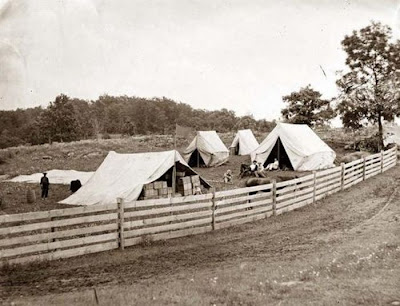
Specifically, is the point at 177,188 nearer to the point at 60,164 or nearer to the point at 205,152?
the point at 205,152

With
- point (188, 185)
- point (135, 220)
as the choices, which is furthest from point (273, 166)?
point (135, 220)

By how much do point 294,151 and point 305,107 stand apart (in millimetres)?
20041

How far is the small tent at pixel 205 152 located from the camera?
2989 cm

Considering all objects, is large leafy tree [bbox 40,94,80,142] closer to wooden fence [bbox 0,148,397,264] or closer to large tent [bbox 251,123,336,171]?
large tent [bbox 251,123,336,171]

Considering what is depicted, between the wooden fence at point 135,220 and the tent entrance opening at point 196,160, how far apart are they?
1414cm

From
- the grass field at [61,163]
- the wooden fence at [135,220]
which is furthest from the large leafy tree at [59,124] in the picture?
the wooden fence at [135,220]

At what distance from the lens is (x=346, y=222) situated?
11422mm

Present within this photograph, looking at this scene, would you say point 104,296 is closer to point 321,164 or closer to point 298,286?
point 298,286

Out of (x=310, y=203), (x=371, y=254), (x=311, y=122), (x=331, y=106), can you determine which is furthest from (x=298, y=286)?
(x=311, y=122)

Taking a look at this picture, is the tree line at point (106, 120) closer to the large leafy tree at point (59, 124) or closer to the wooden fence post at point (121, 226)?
the large leafy tree at point (59, 124)

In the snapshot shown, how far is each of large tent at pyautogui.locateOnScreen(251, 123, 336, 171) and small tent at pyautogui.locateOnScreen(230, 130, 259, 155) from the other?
908cm

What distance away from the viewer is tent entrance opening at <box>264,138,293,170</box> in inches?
1036

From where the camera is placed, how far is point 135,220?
11023 mm

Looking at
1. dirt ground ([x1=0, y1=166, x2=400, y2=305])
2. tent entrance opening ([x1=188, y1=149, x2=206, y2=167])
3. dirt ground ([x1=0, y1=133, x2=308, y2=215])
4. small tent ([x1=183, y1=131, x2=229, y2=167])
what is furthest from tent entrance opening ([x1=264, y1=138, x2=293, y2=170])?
dirt ground ([x1=0, y1=166, x2=400, y2=305])
